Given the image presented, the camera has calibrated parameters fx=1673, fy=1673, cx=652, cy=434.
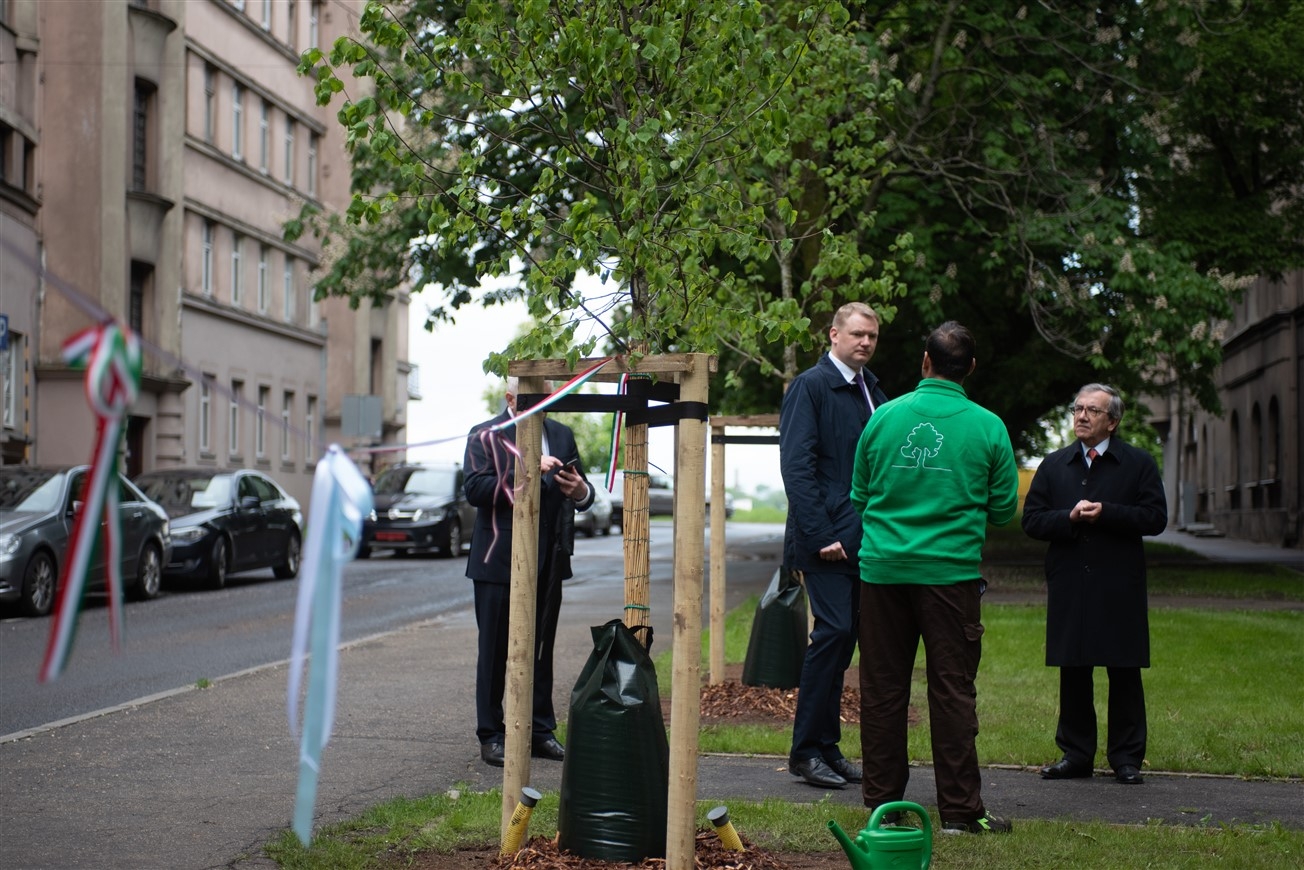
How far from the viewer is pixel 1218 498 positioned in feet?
164

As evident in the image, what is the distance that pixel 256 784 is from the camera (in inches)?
293

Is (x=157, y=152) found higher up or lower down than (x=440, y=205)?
higher up

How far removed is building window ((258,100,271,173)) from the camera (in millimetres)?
44406

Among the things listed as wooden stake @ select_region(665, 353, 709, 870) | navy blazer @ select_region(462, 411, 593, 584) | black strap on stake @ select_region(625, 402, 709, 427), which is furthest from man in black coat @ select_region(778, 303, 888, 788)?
wooden stake @ select_region(665, 353, 709, 870)

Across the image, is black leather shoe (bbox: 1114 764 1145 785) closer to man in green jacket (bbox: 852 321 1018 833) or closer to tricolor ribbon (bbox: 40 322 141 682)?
man in green jacket (bbox: 852 321 1018 833)

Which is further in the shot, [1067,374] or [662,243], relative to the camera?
[1067,374]

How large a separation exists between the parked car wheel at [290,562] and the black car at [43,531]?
534 centimetres

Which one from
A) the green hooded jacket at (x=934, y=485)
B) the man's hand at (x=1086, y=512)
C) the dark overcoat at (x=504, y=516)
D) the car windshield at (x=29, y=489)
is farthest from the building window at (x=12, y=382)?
the green hooded jacket at (x=934, y=485)

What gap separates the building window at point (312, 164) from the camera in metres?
48.9

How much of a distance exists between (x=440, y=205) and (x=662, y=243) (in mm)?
888

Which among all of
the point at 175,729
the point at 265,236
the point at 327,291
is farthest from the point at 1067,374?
the point at 265,236

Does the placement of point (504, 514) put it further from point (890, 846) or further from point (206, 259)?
point (206, 259)

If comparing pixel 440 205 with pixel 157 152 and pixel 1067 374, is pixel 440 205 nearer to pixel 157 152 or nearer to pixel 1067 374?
pixel 1067 374

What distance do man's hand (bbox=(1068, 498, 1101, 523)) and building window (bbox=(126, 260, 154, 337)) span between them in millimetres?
31804
